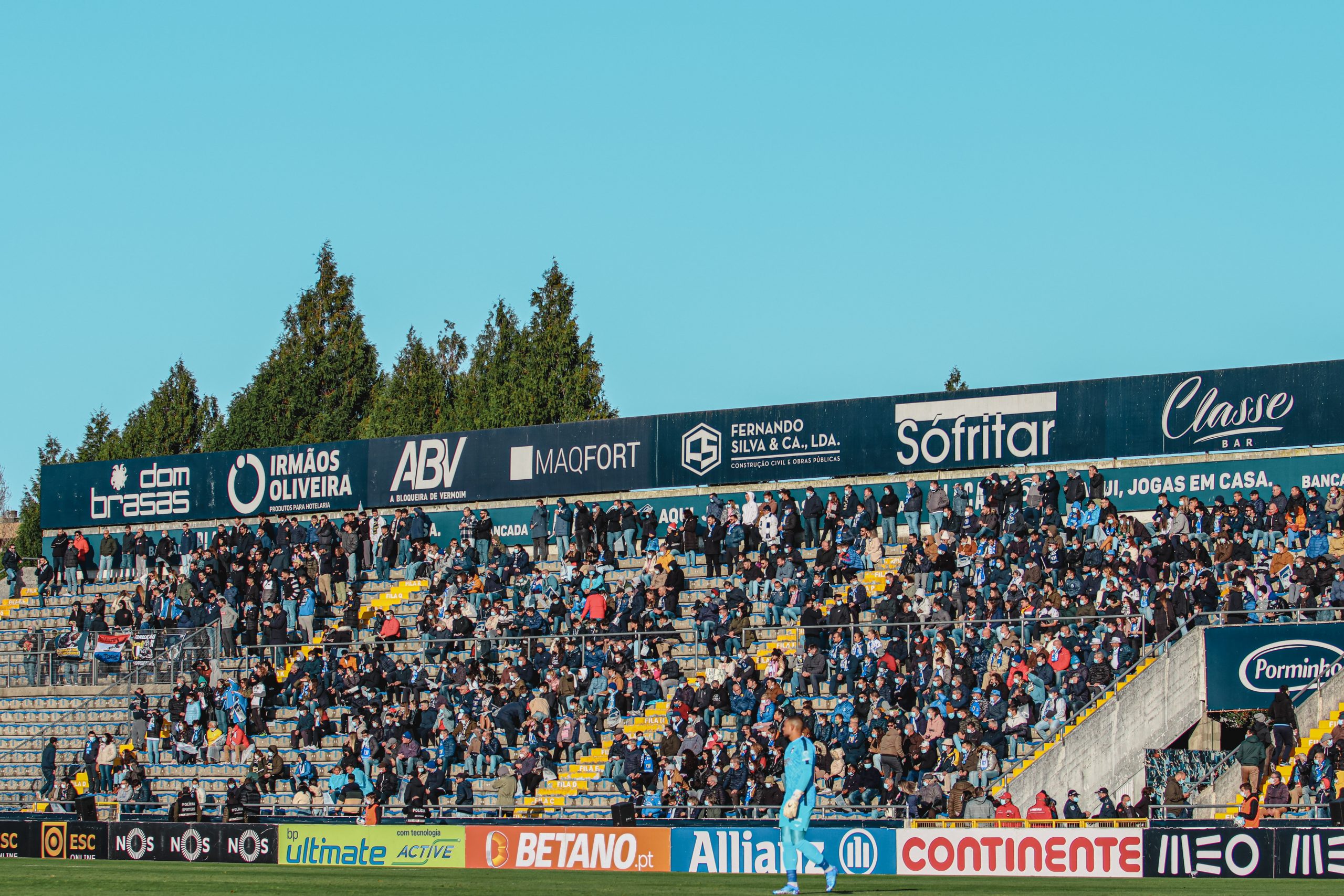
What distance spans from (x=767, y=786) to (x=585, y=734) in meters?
5.61

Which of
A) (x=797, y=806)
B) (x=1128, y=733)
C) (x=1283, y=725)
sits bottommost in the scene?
(x=797, y=806)

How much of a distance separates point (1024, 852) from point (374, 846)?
416 inches

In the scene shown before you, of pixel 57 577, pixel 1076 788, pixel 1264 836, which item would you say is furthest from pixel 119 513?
pixel 1264 836

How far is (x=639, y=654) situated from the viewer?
3609cm

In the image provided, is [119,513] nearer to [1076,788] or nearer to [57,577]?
[57,577]

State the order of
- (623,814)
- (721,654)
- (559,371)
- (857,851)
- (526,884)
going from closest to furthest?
1. (526,884)
2. (857,851)
3. (623,814)
4. (721,654)
5. (559,371)

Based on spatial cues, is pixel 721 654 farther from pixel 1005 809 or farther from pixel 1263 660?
pixel 1263 660

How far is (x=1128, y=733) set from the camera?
30.0 meters

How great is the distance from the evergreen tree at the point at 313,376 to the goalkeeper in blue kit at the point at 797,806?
64.0 metres

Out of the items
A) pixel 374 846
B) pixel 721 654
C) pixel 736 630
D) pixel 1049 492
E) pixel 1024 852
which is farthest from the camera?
pixel 1049 492

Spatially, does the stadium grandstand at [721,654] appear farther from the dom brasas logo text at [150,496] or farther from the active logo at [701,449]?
the dom brasas logo text at [150,496]

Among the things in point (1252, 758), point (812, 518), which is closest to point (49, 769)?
point (812, 518)

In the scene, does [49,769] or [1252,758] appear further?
[49,769]

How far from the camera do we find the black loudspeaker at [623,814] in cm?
2822
